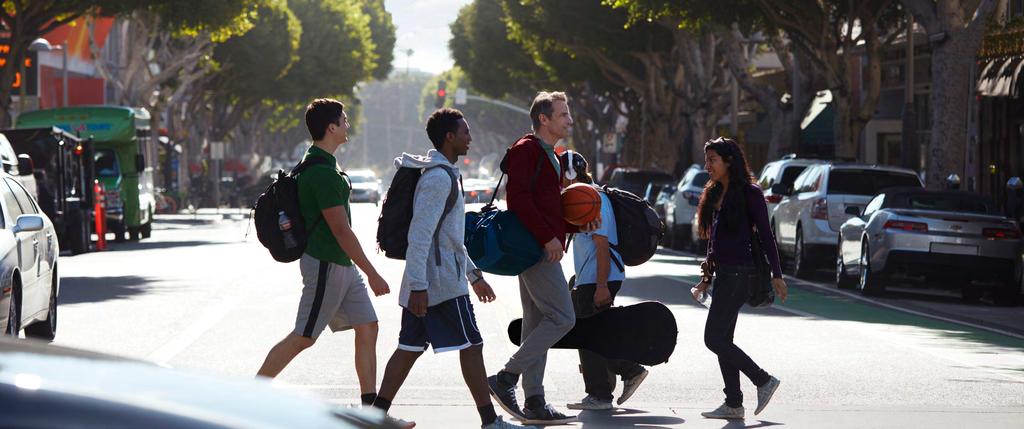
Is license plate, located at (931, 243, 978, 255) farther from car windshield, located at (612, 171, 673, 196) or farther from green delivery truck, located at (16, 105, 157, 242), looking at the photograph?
car windshield, located at (612, 171, 673, 196)

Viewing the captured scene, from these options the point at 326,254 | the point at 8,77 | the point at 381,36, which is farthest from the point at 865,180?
the point at 381,36

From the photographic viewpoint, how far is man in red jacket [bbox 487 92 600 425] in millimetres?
9008

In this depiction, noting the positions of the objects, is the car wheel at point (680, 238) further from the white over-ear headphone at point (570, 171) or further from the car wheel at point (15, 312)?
the white over-ear headphone at point (570, 171)

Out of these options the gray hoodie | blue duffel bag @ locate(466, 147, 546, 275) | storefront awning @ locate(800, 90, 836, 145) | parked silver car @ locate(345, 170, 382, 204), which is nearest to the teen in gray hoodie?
the gray hoodie

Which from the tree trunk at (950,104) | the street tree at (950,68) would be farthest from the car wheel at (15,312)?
the tree trunk at (950,104)

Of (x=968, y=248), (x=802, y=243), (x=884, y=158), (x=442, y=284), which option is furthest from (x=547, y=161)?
(x=884, y=158)

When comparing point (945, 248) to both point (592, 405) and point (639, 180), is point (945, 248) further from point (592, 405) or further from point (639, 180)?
point (639, 180)

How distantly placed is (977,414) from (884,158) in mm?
42762

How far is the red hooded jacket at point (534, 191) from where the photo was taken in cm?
899

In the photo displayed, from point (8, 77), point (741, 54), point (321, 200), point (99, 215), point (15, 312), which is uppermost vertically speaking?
point (741, 54)

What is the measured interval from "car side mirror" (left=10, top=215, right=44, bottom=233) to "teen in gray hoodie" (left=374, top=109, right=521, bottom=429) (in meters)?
4.73

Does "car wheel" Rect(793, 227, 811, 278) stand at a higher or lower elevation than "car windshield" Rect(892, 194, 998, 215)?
lower

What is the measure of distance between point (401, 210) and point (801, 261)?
17293 mm

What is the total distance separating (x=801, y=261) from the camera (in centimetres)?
2531
